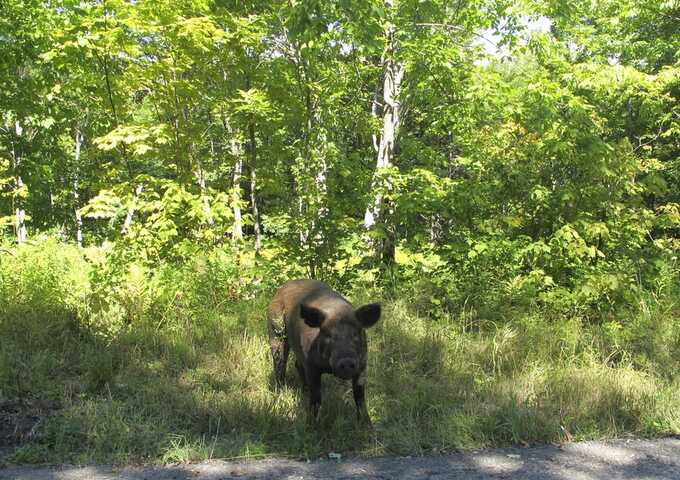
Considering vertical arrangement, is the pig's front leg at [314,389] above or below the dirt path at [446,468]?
above

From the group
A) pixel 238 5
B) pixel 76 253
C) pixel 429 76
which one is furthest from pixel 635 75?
pixel 76 253

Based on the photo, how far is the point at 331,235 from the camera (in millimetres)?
7840

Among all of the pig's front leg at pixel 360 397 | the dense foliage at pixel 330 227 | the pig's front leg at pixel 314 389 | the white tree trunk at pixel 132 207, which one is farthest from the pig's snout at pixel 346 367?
the white tree trunk at pixel 132 207

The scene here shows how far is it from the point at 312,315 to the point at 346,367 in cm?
63

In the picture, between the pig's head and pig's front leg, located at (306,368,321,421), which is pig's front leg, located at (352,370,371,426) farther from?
pig's front leg, located at (306,368,321,421)

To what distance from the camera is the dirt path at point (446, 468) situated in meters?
3.77

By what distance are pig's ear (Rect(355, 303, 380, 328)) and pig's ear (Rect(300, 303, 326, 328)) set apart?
315mm

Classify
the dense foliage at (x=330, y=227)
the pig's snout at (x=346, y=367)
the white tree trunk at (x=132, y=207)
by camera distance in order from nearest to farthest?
the pig's snout at (x=346, y=367) < the dense foliage at (x=330, y=227) < the white tree trunk at (x=132, y=207)

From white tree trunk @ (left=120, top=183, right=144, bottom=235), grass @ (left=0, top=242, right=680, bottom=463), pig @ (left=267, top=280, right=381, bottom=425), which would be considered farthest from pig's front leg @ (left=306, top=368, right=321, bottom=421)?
white tree trunk @ (left=120, top=183, right=144, bottom=235)

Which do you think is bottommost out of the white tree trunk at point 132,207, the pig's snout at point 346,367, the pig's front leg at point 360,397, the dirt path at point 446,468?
the dirt path at point 446,468

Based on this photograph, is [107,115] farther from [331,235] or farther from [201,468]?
[201,468]

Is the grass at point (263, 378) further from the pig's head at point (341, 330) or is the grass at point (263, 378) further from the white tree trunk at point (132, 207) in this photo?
the white tree trunk at point (132, 207)

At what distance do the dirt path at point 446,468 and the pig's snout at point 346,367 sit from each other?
2.15 feet

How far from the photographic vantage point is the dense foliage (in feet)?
18.7
